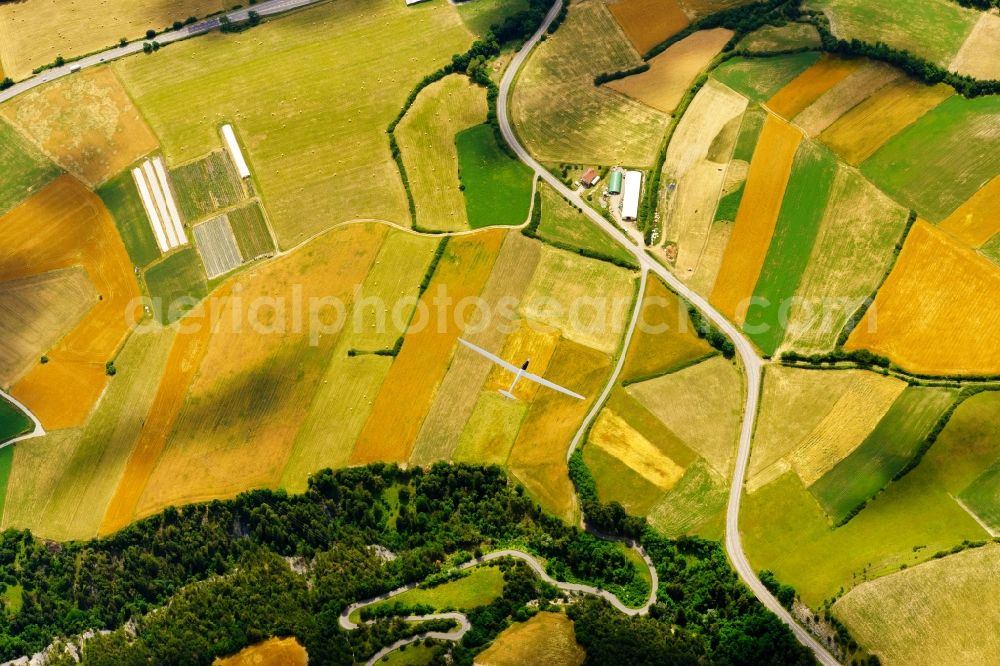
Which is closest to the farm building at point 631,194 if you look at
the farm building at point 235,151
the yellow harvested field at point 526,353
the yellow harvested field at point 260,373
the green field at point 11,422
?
the yellow harvested field at point 526,353

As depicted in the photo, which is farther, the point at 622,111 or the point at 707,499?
the point at 622,111

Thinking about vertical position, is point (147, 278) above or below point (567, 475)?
above

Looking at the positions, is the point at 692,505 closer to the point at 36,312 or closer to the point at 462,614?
the point at 462,614

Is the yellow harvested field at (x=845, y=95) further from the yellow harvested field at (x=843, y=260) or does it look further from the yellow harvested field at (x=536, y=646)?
the yellow harvested field at (x=536, y=646)

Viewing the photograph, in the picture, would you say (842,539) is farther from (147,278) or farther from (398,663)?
(147,278)

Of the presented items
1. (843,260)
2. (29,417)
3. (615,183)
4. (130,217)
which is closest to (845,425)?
(843,260)

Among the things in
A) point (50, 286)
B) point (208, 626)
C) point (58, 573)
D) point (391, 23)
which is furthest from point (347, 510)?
point (391, 23)

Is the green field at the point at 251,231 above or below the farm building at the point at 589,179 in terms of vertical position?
above
